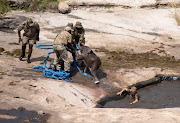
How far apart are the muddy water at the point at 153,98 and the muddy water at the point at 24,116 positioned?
260 centimetres

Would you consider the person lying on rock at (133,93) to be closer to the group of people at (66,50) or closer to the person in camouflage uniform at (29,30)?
the group of people at (66,50)

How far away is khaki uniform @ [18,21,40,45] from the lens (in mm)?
10289

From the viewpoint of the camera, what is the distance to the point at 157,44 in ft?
47.3

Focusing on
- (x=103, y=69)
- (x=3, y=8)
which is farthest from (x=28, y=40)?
(x=3, y=8)

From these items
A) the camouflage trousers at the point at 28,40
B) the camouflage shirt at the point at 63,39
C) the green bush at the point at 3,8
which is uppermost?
the green bush at the point at 3,8

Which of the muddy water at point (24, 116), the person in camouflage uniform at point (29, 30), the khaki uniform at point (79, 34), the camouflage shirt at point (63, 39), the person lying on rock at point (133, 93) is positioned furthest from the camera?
the khaki uniform at point (79, 34)

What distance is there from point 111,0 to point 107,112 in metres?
13.7

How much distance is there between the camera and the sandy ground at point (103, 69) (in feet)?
20.7

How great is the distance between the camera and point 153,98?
29.6 feet

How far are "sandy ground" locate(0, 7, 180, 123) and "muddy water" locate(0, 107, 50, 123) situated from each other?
0.18 metres

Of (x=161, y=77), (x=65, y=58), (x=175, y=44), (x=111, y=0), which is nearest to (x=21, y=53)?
(x=65, y=58)

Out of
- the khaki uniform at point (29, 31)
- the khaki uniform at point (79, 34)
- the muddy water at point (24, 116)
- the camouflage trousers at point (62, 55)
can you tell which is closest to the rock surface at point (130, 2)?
the khaki uniform at point (79, 34)

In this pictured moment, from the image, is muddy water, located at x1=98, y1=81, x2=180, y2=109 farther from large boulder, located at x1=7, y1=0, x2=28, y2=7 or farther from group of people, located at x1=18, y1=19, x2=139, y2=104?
large boulder, located at x1=7, y1=0, x2=28, y2=7

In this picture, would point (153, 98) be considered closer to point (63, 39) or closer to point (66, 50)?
point (66, 50)
